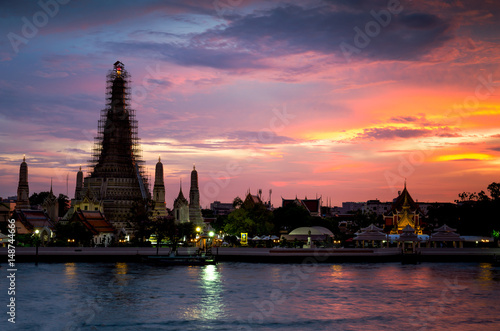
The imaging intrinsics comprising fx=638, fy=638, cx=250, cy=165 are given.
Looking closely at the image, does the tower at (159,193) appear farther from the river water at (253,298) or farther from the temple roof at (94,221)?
the river water at (253,298)

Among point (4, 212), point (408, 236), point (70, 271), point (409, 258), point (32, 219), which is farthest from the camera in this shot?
point (4, 212)

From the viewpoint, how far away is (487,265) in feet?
273

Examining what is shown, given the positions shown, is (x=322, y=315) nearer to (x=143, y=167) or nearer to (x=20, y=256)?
(x=20, y=256)

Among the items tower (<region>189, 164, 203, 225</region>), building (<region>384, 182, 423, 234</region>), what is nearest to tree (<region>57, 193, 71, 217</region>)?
tower (<region>189, 164, 203, 225</region>)

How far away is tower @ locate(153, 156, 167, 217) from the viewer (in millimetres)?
122988

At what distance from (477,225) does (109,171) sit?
6965 centimetres

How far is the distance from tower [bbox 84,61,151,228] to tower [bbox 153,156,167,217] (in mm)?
2324

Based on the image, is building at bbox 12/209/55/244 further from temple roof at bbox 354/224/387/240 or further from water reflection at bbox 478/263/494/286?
water reflection at bbox 478/263/494/286

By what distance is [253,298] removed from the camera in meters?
51.5

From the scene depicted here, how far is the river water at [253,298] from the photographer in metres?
42.2

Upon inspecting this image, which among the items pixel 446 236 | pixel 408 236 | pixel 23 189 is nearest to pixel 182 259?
pixel 408 236

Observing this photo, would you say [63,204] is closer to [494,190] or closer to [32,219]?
[32,219]

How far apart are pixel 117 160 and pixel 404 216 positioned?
5737cm

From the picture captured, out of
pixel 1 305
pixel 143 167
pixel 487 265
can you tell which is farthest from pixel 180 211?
pixel 1 305
